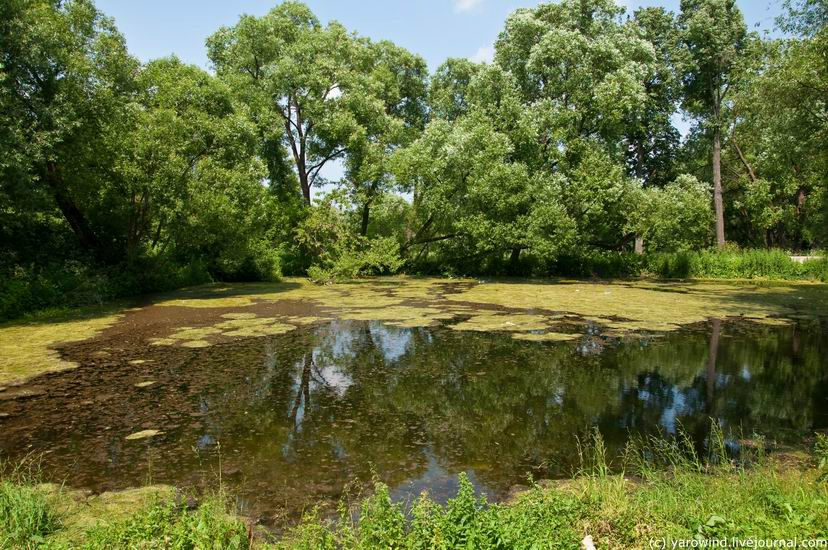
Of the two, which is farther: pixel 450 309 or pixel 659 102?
pixel 659 102

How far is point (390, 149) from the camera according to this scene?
100 feet

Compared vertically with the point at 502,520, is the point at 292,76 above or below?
above

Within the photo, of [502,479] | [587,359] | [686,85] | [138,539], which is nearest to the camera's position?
[138,539]

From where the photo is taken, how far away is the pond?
17.4 feet

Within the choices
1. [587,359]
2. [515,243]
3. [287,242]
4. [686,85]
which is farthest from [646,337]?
[686,85]

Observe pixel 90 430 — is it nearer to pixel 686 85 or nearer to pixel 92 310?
pixel 92 310

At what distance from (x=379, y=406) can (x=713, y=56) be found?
33.4 meters

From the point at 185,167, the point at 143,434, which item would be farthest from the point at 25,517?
the point at 185,167

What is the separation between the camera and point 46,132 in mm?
13844

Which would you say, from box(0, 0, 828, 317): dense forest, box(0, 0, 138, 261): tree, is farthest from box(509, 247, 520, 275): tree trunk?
box(0, 0, 138, 261): tree

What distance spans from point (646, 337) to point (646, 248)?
61.3 feet

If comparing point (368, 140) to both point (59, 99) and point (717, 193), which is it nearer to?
point (59, 99)

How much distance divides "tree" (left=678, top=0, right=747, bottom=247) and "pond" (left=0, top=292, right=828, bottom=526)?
24.2 metres

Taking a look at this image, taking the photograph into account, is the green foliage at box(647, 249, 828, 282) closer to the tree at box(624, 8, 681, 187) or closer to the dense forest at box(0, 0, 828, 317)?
the dense forest at box(0, 0, 828, 317)
